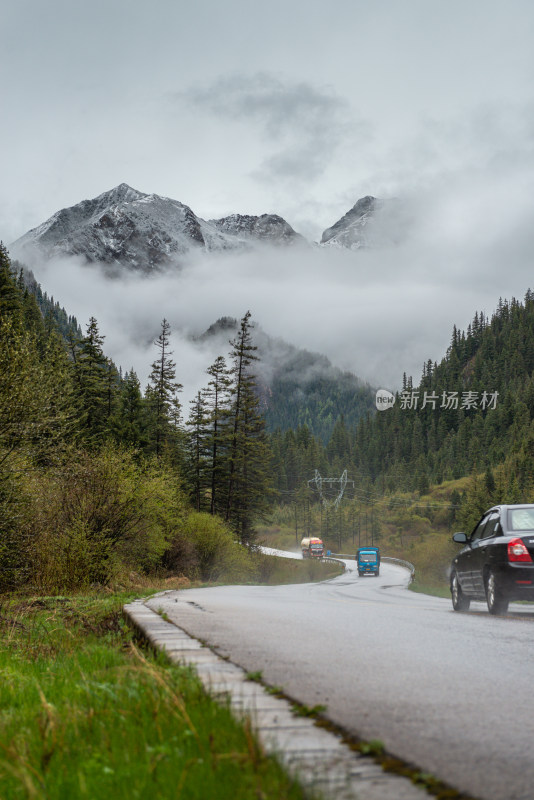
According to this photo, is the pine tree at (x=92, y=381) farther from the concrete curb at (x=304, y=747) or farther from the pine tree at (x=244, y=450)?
the concrete curb at (x=304, y=747)

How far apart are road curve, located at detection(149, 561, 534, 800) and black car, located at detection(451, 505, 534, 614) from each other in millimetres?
723

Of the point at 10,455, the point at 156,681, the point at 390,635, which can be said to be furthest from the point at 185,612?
the point at 10,455

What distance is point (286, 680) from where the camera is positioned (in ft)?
15.9

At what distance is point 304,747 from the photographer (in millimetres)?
3008

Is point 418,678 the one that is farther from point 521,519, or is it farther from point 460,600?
point 460,600

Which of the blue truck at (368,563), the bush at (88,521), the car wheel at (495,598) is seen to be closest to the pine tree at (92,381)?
the blue truck at (368,563)

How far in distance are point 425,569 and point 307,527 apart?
259ft

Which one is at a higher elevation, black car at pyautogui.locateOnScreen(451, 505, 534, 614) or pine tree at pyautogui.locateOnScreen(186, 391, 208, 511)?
pine tree at pyautogui.locateOnScreen(186, 391, 208, 511)

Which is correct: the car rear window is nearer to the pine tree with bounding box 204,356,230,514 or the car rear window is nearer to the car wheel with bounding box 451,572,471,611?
the car wheel with bounding box 451,572,471,611

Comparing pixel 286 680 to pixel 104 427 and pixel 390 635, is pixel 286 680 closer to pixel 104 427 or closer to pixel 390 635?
pixel 390 635

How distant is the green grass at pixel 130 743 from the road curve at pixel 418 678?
700mm

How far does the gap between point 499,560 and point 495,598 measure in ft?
2.42

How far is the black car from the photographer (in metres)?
10.8

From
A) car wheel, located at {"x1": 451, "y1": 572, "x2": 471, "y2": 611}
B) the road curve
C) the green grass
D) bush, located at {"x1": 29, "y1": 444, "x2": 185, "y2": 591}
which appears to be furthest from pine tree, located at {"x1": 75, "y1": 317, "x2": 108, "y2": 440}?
the green grass
